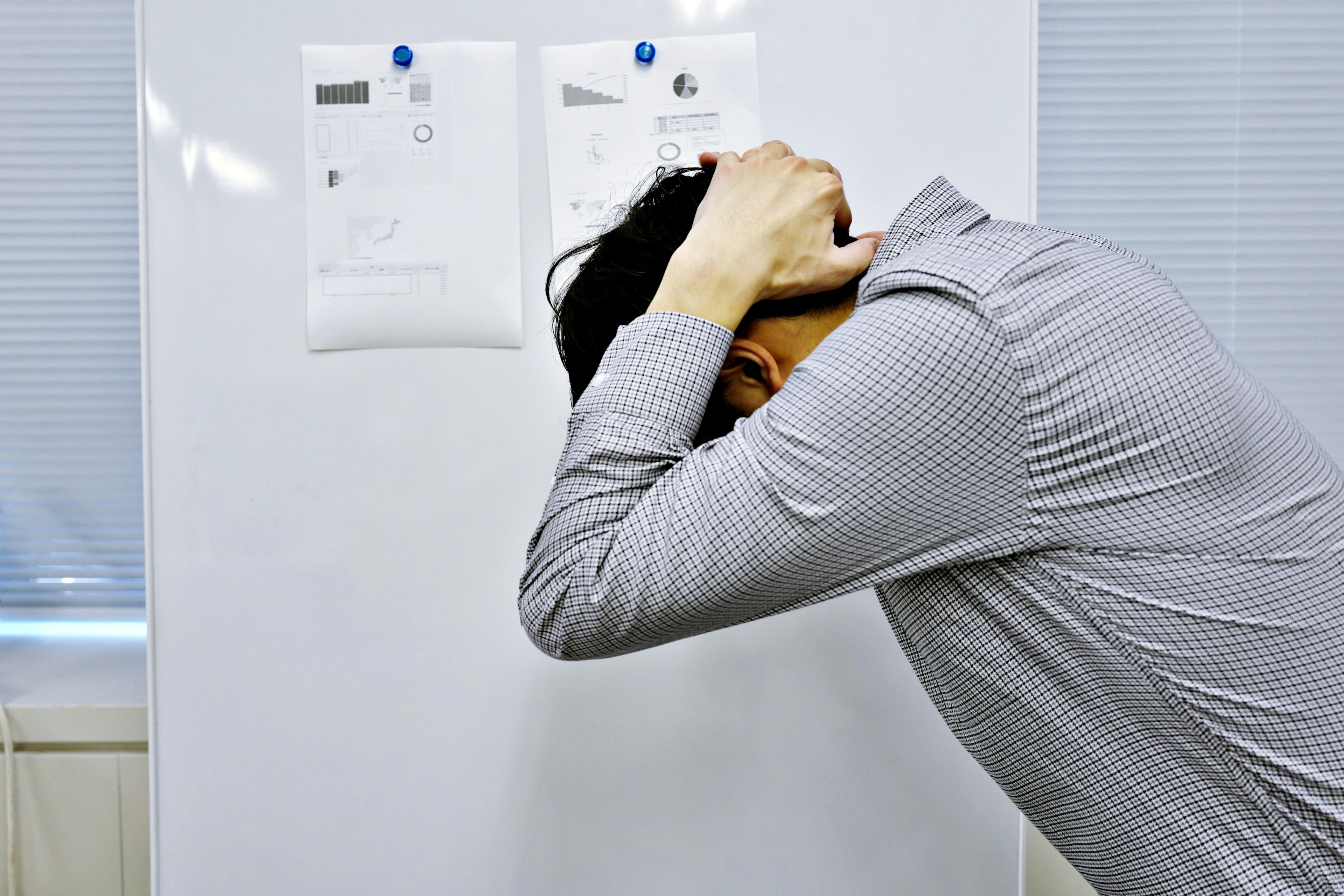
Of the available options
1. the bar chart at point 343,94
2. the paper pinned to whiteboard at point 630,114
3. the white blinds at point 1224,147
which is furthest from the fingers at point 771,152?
the white blinds at point 1224,147

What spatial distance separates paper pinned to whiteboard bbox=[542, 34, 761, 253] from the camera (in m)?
0.82

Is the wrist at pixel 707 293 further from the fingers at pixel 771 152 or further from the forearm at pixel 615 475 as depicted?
the fingers at pixel 771 152

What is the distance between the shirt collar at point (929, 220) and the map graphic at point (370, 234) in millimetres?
511

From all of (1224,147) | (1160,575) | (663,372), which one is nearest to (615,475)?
(663,372)

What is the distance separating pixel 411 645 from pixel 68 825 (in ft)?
2.33

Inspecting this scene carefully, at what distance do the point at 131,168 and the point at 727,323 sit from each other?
1.16 m

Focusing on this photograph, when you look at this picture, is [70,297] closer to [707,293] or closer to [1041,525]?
[707,293]

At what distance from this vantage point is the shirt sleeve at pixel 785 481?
0.42 meters

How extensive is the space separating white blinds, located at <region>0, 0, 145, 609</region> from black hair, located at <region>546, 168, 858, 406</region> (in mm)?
954

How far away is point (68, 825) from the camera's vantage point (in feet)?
3.77

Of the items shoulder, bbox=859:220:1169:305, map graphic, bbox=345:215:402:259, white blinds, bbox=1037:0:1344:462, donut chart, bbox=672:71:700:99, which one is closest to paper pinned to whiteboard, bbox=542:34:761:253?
donut chart, bbox=672:71:700:99

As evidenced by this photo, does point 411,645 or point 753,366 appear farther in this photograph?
point 411,645

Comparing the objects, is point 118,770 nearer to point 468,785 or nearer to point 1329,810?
point 468,785

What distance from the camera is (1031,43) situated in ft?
2.69
